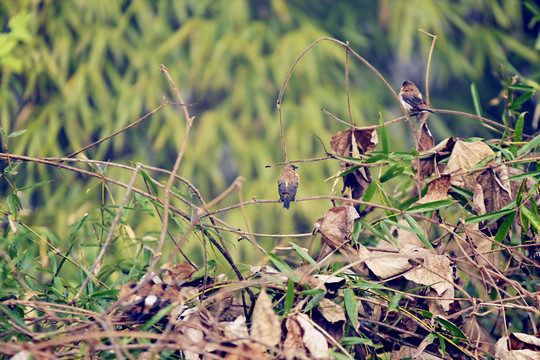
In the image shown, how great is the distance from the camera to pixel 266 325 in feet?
1.64

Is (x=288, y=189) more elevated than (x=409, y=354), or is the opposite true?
(x=288, y=189)

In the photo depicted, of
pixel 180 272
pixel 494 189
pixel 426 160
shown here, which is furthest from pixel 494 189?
pixel 180 272

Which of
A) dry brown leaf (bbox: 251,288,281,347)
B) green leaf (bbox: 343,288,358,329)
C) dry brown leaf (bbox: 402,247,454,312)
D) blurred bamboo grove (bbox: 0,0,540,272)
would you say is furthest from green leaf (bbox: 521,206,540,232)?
blurred bamboo grove (bbox: 0,0,540,272)

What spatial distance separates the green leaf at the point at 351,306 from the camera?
1.81 ft

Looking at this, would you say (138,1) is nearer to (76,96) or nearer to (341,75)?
(76,96)

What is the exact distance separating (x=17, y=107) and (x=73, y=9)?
0.49 m

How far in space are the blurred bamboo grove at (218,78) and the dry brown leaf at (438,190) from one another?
3.88ft

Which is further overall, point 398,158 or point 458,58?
point 458,58

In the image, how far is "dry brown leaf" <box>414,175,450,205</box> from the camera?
0.65 meters

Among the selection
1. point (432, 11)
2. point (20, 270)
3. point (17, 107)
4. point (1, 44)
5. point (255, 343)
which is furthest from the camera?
point (17, 107)

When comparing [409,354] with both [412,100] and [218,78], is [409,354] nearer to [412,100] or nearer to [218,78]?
[412,100]

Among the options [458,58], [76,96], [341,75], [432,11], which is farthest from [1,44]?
[458,58]

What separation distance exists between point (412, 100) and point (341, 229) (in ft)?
0.79

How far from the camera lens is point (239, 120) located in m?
1.97
